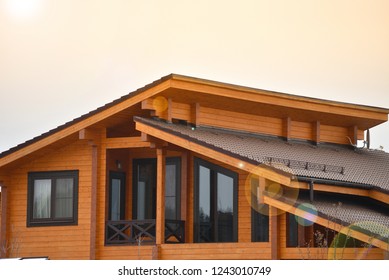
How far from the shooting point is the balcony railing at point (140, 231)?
27.3 meters

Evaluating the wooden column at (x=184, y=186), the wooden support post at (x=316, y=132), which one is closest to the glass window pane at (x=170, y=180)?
the wooden column at (x=184, y=186)

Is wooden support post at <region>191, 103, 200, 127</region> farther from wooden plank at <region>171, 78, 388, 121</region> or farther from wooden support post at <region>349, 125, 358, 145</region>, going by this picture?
wooden support post at <region>349, 125, 358, 145</region>

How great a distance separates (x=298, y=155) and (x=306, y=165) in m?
2.17

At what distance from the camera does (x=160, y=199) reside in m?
26.5

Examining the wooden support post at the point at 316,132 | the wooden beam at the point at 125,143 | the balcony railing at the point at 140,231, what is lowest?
the balcony railing at the point at 140,231

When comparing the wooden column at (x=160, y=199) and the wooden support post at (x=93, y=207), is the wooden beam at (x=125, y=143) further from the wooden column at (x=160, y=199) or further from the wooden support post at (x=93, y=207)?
the wooden column at (x=160, y=199)

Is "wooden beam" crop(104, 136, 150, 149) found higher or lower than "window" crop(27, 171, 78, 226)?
higher

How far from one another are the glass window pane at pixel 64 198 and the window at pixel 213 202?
3.59 m

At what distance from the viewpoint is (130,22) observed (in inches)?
1745

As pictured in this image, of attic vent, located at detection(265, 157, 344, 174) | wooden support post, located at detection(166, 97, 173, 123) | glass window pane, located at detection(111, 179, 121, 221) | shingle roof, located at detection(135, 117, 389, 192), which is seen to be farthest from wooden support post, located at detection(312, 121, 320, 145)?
glass window pane, located at detection(111, 179, 121, 221)

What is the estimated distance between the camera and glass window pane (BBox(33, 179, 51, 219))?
28984 mm

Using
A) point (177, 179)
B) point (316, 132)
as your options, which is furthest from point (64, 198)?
point (316, 132)

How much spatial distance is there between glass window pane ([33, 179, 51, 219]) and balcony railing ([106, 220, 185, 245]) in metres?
2.11
